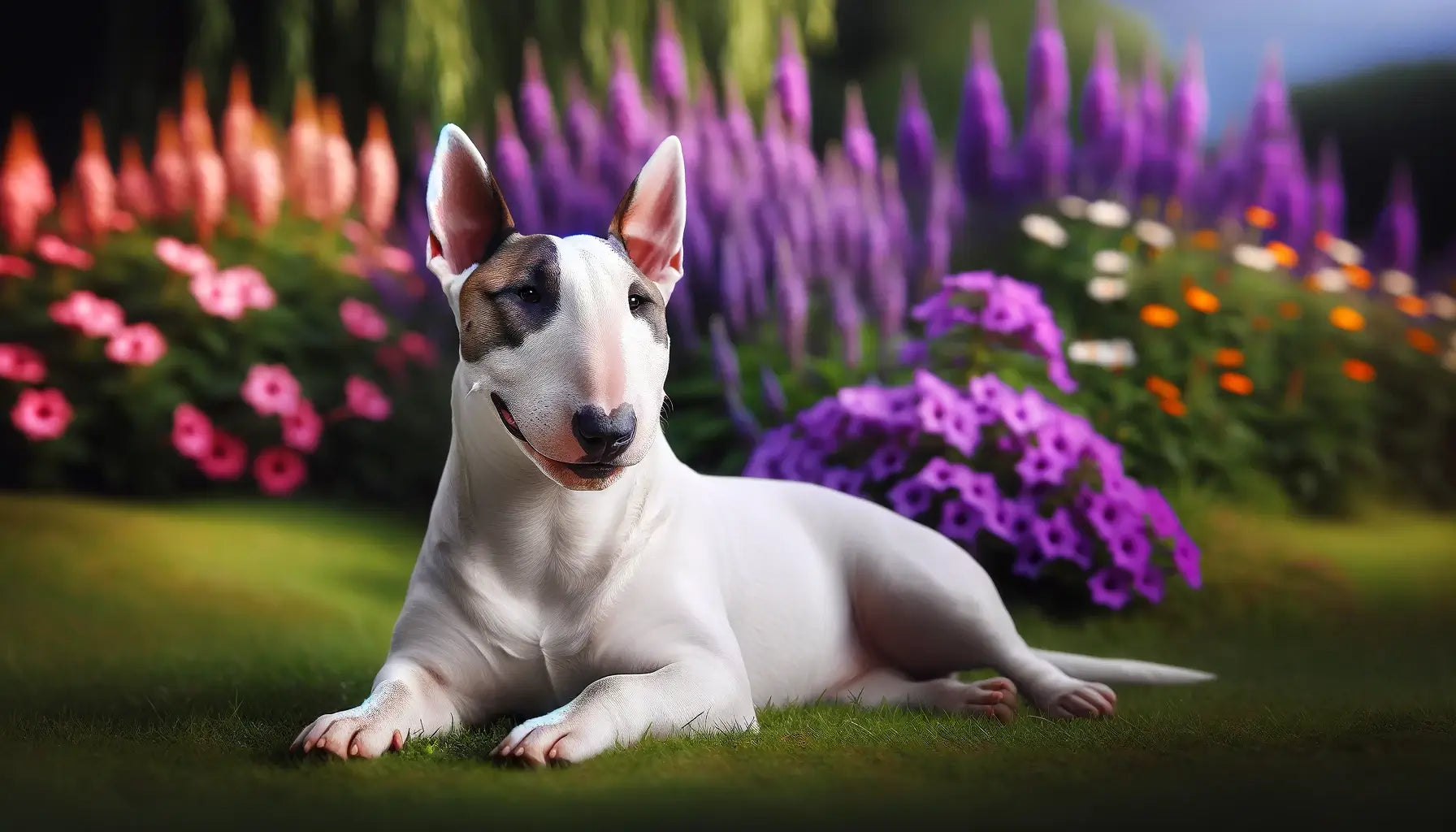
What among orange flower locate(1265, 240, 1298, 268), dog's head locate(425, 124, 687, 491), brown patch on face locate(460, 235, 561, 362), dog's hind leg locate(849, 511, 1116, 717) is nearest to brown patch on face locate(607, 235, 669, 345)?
dog's head locate(425, 124, 687, 491)

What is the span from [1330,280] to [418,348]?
173 inches

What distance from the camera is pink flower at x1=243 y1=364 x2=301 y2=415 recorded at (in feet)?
19.4

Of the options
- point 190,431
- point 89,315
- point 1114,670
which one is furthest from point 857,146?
point 89,315

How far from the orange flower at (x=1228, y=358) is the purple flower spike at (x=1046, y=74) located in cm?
138

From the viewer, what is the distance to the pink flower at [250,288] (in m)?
6.14

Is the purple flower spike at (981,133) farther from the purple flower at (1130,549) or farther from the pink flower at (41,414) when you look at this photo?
the pink flower at (41,414)

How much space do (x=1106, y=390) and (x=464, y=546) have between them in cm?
343

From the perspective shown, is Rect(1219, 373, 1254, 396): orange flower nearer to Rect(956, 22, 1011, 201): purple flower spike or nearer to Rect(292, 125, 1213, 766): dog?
Rect(956, 22, 1011, 201): purple flower spike

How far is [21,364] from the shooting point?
231 inches

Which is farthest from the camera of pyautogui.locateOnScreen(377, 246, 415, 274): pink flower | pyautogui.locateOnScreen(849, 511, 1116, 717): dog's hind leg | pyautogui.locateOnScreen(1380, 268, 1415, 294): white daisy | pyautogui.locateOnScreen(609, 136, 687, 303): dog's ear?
pyautogui.locateOnScreen(1380, 268, 1415, 294): white daisy

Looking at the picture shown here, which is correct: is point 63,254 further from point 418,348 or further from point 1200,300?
point 1200,300

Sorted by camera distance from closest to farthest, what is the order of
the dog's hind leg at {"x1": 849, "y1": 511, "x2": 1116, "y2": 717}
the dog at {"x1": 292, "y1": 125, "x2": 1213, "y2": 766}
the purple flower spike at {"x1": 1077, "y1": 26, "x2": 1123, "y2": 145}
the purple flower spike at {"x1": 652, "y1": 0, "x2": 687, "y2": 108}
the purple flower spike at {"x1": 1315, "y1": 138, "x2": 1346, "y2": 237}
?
the dog at {"x1": 292, "y1": 125, "x2": 1213, "y2": 766}
the dog's hind leg at {"x1": 849, "y1": 511, "x2": 1116, "y2": 717}
the purple flower spike at {"x1": 652, "y1": 0, "x2": 687, "y2": 108}
the purple flower spike at {"x1": 1077, "y1": 26, "x2": 1123, "y2": 145}
the purple flower spike at {"x1": 1315, "y1": 138, "x2": 1346, "y2": 237}

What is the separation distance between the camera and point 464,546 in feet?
9.23

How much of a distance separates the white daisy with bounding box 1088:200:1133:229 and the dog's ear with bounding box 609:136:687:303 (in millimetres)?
3796
